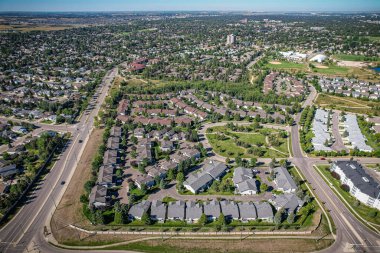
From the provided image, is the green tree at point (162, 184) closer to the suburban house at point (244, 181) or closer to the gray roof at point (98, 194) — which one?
the gray roof at point (98, 194)

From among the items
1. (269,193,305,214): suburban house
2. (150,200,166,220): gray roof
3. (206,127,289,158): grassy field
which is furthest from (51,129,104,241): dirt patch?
(269,193,305,214): suburban house

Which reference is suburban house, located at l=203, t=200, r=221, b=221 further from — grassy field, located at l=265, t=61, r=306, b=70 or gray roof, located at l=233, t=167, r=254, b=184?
grassy field, located at l=265, t=61, r=306, b=70

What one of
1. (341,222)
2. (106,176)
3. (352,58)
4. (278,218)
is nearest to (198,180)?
(278,218)

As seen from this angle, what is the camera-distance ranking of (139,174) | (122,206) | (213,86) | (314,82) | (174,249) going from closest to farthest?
(174,249) → (122,206) → (139,174) → (213,86) → (314,82)

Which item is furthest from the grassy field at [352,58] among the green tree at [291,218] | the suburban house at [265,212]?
the green tree at [291,218]

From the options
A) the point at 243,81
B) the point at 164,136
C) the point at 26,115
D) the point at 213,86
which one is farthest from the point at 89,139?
the point at 243,81

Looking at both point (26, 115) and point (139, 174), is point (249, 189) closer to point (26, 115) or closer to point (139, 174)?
point (139, 174)
